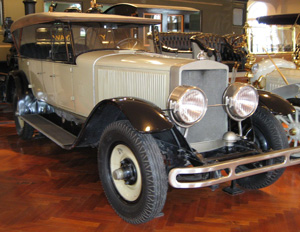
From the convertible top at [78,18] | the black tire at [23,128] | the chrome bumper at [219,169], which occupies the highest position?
the convertible top at [78,18]

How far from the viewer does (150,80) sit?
2.55m

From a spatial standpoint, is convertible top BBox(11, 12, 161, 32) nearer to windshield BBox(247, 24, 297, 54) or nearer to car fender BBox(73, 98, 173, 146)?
car fender BBox(73, 98, 173, 146)

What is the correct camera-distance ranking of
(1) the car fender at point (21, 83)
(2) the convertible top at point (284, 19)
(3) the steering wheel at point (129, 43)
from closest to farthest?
(3) the steering wheel at point (129, 43)
(1) the car fender at point (21, 83)
(2) the convertible top at point (284, 19)

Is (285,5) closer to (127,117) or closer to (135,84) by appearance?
(135,84)

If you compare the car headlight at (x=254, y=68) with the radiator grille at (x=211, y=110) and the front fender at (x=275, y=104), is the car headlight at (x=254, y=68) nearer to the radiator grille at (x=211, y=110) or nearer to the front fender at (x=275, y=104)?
the front fender at (x=275, y=104)

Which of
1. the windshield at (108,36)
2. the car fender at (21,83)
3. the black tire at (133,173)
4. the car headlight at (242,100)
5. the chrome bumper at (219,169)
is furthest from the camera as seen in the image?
the car fender at (21,83)

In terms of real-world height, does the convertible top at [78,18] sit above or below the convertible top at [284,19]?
below

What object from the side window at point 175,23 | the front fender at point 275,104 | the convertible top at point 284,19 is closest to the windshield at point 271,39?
the convertible top at point 284,19

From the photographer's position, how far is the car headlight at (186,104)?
2.18 meters

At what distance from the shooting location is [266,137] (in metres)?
2.65

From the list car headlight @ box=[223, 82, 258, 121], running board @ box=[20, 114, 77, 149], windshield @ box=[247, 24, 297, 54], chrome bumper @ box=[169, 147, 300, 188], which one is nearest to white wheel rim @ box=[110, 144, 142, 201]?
chrome bumper @ box=[169, 147, 300, 188]

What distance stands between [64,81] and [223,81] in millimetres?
1631

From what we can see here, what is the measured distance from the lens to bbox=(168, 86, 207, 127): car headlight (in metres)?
2.18

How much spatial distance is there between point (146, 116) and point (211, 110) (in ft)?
2.25
